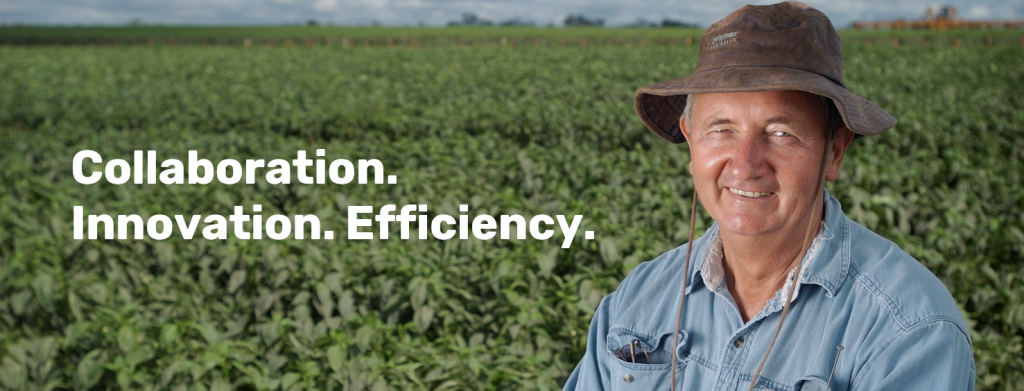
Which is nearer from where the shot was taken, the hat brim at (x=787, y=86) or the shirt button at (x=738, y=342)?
the hat brim at (x=787, y=86)

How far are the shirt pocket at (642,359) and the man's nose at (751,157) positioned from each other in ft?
1.28

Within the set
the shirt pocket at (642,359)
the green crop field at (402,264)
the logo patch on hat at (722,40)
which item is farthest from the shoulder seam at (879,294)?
the green crop field at (402,264)

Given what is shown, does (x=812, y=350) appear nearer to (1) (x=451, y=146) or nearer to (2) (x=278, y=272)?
(2) (x=278, y=272)

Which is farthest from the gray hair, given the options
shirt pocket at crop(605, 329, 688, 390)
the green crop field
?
the green crop field

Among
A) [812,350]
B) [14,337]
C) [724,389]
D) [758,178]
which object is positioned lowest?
[14,337]

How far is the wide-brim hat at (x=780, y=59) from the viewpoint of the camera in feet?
4.30

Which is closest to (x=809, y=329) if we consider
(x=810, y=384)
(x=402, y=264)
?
(x=810, y=384)

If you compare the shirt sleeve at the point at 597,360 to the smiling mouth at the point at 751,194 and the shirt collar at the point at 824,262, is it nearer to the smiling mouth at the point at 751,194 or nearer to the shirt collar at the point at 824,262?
the shirt collar at the point at 824,262

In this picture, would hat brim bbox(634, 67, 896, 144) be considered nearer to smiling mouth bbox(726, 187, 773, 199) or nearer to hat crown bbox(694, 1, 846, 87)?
hat crown bbox(694, 1, 846, 87)

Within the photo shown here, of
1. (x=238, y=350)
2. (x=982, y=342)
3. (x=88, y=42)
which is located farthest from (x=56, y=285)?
(x=88, y=42)

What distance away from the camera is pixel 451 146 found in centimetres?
766

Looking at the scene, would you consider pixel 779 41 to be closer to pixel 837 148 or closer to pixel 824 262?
pixel 837 148

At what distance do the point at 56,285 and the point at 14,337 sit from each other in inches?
16.7

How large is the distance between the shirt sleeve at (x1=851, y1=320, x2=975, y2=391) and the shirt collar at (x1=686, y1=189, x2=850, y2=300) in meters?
0.16
